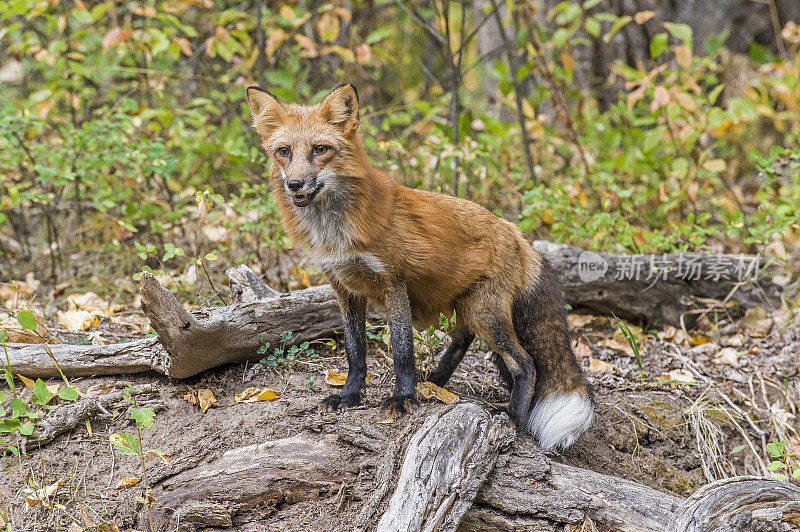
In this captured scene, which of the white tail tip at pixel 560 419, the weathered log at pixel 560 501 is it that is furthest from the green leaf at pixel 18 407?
the white tail tip at pixel 560 419

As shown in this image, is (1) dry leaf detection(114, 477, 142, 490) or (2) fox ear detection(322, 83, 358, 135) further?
(2) fox ear detection(322, 83, 358, 135)

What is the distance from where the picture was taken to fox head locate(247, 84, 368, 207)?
3.59 m

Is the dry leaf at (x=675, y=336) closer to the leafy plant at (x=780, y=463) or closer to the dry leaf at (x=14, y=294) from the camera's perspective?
the leafy plant at (x=780, y=463)

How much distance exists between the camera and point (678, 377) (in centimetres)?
516

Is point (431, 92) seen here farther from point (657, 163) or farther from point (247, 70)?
point (657, 163)

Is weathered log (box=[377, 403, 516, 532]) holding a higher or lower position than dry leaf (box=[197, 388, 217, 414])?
lower

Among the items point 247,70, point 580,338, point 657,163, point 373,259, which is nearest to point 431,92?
point 247,70

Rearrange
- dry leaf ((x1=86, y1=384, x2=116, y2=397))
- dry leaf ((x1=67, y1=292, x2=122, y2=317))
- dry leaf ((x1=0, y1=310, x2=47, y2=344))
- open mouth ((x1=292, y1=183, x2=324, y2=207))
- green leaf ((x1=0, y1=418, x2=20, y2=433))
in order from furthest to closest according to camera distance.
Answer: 1. dry leaf ((x1=67, y1=292, x2=122, y2=317))
2. dry leaf ((x1=0, y1=310, x2=47, y2=344))
3. dry leaf ((x1=86, y1=384, x2=116, y2=397))
4. open mouth ((x1=292, y1=183, x2=324, y2=207))
5. green leaf ((x1=0, y1=418, x2=20, y2=433))

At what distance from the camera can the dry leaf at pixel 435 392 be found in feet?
13.6

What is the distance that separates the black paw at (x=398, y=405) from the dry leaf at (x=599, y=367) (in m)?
2.07

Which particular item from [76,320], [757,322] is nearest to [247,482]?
[76,320]

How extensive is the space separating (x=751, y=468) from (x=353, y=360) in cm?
302

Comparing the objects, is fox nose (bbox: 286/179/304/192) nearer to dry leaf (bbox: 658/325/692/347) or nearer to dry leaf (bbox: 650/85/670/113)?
dry leaf (bbox: 658/325/692/347)

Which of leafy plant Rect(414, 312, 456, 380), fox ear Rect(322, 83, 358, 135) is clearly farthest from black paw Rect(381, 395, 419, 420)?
fox ear Rect(322, 83, 358, 135)
